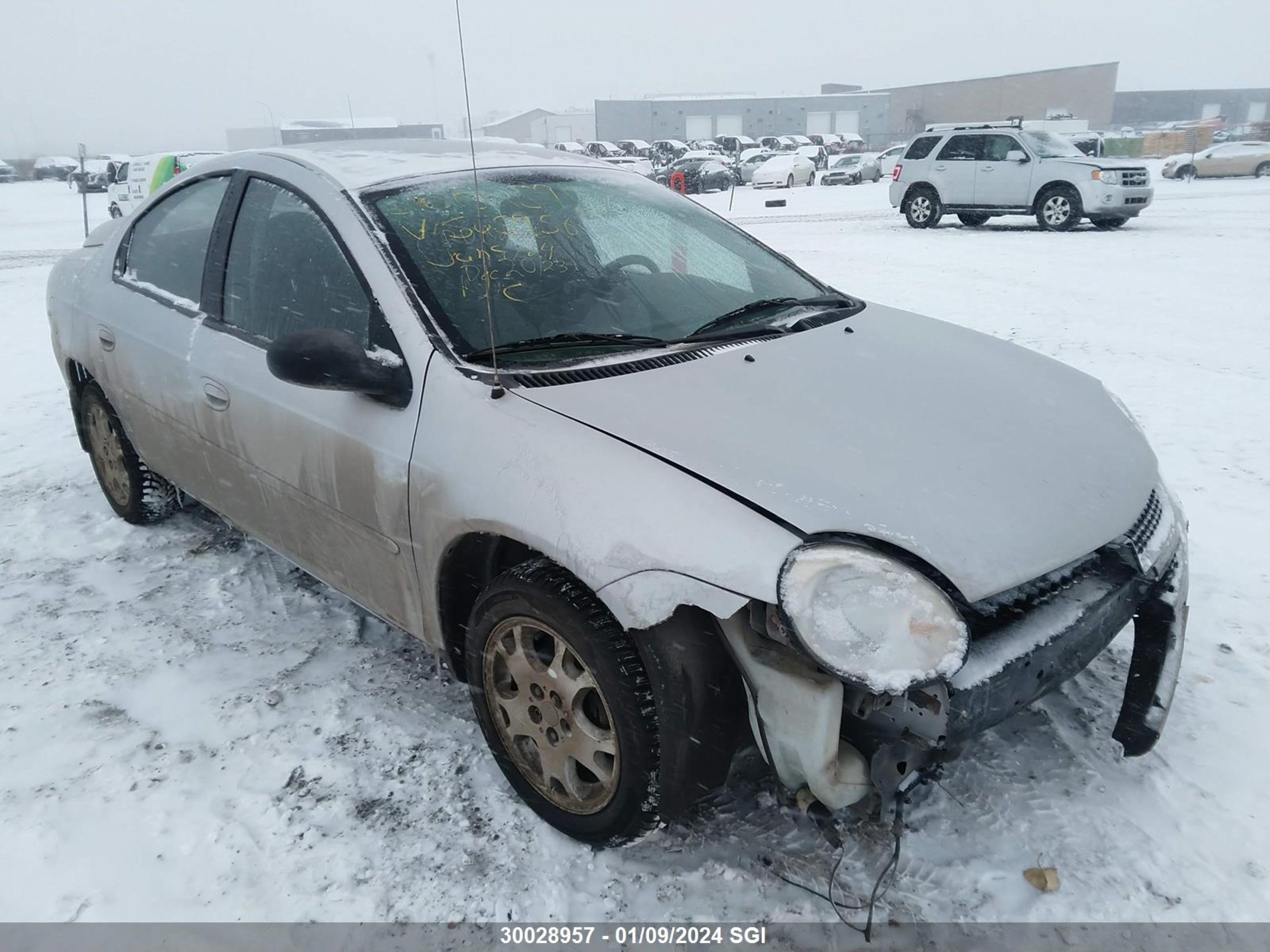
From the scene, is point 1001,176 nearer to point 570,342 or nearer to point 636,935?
point 570,342

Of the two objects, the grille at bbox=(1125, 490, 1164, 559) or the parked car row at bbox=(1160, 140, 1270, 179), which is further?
the parked car row at bbox=(1160, 140, 1270, 179)

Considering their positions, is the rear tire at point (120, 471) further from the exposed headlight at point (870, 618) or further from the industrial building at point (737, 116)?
the industrial building at point (737, 116)

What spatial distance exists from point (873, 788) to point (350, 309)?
1.84m

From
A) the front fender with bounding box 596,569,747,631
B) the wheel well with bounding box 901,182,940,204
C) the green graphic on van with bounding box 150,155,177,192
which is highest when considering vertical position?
the green graphic on van with bounding box 150,155,177,192

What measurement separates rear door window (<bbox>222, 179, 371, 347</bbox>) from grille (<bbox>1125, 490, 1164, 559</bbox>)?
A: 2.04 meters

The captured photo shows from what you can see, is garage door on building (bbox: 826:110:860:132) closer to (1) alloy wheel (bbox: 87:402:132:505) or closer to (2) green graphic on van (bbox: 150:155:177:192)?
(2) green graphic on van (bbox: 150:155:177:192)

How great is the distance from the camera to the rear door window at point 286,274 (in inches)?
95.0

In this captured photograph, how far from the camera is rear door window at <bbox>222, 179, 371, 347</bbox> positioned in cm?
241

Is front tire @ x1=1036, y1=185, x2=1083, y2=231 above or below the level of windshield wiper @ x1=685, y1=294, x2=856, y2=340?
below

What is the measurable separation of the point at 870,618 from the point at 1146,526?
99 cm

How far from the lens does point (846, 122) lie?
2940 inches

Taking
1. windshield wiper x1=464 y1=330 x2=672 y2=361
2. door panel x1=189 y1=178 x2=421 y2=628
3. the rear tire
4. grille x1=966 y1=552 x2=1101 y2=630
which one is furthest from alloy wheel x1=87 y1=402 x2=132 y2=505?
grille x1=966 y1=552 x2=1101 y2=630

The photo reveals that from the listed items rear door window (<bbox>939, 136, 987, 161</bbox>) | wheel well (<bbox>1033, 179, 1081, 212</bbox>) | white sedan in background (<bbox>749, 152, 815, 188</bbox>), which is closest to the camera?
wheel well (<bbox>1033, 179, 1081, 212</bbox>)

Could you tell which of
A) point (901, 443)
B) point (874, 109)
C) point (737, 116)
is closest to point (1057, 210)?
point (901, 443)
